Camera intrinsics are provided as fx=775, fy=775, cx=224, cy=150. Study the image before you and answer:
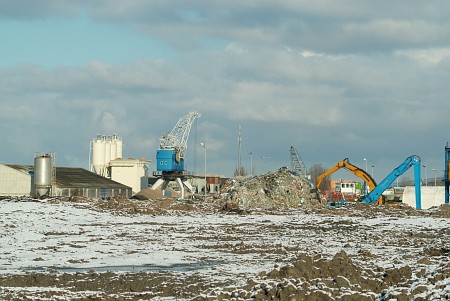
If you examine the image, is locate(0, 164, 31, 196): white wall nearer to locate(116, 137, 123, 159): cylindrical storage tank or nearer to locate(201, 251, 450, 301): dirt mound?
locate(116, 137, 123, 159): cylindrical storage tank

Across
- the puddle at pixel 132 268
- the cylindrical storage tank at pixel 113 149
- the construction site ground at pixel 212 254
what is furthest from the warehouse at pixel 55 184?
the puddle at pixel 132 268

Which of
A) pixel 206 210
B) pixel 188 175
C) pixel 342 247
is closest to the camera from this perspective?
pixel 342 247

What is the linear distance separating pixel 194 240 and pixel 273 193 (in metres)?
30.2

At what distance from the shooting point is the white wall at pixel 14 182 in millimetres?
80062

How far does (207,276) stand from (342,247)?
9357 millimetres

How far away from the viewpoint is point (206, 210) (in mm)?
51562

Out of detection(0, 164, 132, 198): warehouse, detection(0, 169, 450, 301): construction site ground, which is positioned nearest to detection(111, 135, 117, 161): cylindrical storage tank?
detection(0, 164, 132, 198): warehouse

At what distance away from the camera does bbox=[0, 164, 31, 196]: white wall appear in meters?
80.1

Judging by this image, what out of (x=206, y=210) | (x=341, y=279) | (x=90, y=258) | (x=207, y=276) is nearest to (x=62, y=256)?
(x=90, y=258)

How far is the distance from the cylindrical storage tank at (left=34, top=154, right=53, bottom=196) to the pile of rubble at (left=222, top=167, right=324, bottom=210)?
1664cm

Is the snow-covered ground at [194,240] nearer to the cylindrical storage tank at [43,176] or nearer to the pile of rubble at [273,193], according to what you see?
the pile of rubble at [273,193]

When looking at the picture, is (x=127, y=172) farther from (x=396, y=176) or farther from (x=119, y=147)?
(x=396, y=176)

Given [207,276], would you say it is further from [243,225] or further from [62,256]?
[243,225]

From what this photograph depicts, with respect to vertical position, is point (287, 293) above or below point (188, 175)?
below
